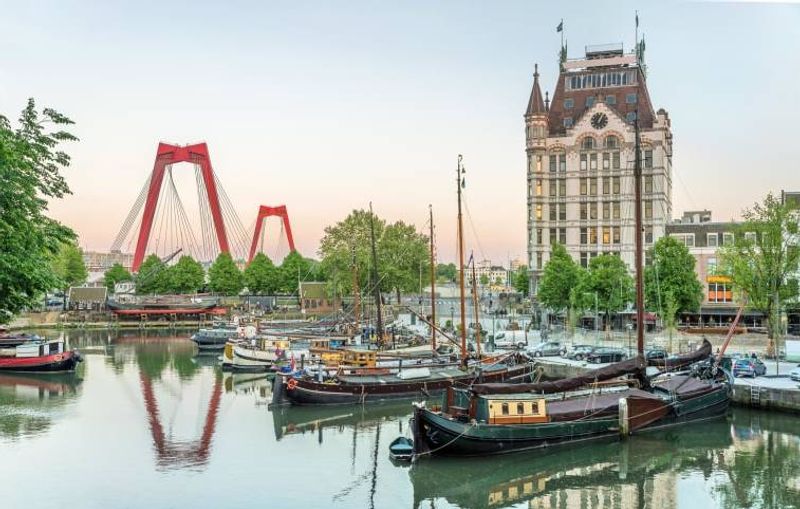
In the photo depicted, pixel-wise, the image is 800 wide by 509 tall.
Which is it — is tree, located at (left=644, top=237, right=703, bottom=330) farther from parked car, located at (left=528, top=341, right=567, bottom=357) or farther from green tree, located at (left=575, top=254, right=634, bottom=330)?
parked car, located at (left=528, top=341, right=567, bottom=357)

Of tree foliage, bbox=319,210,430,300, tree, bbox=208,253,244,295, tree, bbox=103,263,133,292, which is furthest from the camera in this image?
tree, bbox=103,263,133,292

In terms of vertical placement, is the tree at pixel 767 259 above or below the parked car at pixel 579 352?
above

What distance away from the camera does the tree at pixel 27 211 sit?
1733cm

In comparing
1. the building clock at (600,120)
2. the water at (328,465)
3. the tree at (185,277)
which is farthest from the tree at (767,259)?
the tree at (185,277)

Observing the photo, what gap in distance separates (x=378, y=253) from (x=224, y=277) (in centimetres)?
2831

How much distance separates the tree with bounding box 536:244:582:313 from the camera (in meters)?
63.5

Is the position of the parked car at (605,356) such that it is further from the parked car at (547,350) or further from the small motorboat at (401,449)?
the small motorboat at (401,449)

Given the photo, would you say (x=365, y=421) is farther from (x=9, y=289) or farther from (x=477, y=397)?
(x=9, y=289)

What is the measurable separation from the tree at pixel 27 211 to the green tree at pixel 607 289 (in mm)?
45155

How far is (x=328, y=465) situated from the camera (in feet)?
88.0

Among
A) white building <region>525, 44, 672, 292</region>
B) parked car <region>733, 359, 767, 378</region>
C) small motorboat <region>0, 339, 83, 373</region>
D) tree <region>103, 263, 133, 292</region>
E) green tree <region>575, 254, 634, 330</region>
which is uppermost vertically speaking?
white building <region>525, 44, 672, 292</region>

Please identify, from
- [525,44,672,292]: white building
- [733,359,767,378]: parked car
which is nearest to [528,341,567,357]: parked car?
[733,359,767,378]: parked car

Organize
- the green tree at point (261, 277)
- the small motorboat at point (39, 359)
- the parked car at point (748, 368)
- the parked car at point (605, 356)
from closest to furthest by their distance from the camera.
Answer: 1. the parked car at point (748, 368)
2. the parked car at point (605, 356)
3. the small motorboat at point (39, 359)
4. the green tree at point (261, 277)

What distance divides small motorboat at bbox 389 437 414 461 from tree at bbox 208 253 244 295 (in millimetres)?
84249
